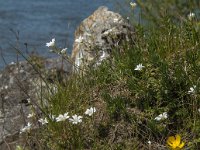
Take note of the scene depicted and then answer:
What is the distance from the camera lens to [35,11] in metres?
10.6

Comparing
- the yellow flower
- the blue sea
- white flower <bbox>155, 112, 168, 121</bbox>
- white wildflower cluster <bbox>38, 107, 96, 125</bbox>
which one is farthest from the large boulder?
the blue sea

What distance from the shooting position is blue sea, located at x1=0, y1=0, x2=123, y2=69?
9.05 meters

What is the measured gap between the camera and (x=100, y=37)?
473 centimetres

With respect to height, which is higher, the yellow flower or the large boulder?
the large boulder

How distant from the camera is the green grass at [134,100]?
131 inches

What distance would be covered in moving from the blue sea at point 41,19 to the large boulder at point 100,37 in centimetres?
319

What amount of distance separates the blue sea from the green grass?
466cm

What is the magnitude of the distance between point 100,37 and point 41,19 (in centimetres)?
559

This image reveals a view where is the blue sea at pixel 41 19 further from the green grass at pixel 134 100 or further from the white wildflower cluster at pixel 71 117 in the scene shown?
the white wildflower cluster at pixel 71 117

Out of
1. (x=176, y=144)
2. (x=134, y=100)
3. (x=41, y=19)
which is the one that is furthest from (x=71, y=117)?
(x=41, y=19)

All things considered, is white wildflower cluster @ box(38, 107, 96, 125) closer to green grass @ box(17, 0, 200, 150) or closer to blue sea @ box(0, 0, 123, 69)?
green grass @ box(17, 0, 200, 150)

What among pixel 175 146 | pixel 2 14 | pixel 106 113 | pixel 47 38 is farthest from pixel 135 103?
pixel 2 14

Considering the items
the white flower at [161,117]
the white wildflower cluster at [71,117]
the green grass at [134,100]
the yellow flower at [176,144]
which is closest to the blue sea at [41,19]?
the green grass at [134,100]

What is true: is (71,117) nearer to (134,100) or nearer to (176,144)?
(134,100)
